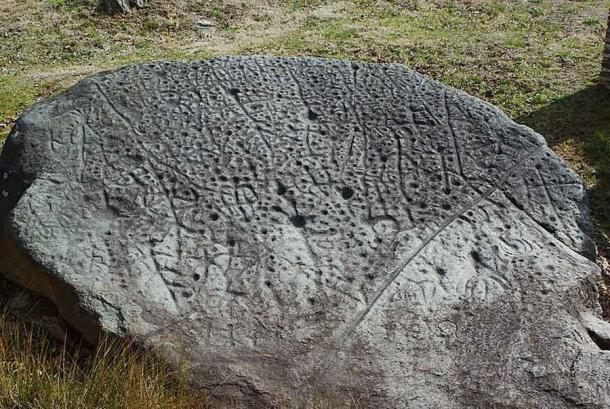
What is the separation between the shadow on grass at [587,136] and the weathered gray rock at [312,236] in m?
1.59

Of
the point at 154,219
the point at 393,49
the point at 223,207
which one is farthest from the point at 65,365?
the point at 393,49

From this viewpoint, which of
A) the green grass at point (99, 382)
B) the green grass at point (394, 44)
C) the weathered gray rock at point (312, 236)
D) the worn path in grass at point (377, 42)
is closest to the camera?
the green grass at point (99, 382)

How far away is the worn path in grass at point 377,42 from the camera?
25.2 ft

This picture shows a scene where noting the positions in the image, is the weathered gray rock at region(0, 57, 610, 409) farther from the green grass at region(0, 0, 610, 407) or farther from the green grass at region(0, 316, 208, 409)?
the green grass at region(0, 0, 610, 407)

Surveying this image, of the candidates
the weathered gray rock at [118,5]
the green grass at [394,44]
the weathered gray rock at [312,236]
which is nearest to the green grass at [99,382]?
the weathered gray rock at [312,236]

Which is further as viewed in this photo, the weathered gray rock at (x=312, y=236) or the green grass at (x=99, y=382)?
the weathered gray rock at (x=312, y=236)

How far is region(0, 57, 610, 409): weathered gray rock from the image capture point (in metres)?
3.29

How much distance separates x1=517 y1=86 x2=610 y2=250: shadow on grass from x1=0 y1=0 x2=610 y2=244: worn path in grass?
2 cm

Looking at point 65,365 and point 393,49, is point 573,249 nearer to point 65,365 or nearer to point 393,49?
point 65,365

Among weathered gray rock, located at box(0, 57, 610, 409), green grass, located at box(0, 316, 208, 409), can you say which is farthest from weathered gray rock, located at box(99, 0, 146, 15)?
green grass, located at box(0, 316, 208, 409)

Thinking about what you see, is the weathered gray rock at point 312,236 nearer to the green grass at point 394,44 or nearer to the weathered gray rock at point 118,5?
the green grass at point 394,44

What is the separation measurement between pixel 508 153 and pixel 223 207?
5.46ft

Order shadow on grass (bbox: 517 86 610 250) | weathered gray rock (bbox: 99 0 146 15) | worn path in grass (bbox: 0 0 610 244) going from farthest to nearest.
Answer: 1. weathered gray rock (bbox: 99 0 146 15)
2. worn path in grass (bbox: 0 0 610 244)
3. shadow on grass (bbox: 517 86 610 250)

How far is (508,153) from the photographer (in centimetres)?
429
